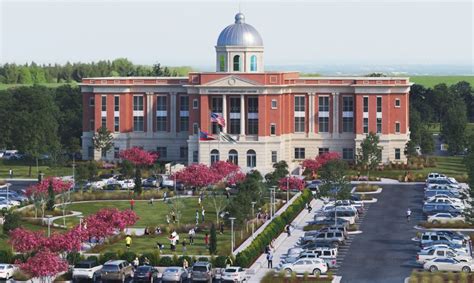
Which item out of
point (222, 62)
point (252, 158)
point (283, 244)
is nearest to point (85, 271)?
point (283, 244)

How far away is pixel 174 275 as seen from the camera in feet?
232

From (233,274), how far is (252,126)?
60552mm

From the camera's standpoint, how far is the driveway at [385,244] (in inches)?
2928

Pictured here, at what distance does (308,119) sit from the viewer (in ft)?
443

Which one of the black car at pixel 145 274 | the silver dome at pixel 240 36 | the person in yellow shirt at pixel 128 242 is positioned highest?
the silver dome at pixel 240 36

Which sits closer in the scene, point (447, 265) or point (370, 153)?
point (447, 265)

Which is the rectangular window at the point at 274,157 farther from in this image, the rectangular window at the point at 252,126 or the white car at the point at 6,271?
the white car at the point at 6,271

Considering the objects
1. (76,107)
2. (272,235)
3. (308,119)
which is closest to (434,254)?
(272,235)

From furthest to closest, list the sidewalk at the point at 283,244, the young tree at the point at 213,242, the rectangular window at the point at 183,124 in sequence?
the rectangular window at the point at 183,124, the young tree at the point at 213,242, the sidewalk at the point at 283,244

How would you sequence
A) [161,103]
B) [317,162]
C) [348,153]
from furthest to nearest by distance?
[161,103] → [348,153] → [317,162]

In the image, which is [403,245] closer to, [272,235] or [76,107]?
[272,235]

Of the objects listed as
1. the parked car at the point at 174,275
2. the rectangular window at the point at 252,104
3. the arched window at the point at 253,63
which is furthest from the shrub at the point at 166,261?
the arched window at the point at 253,63

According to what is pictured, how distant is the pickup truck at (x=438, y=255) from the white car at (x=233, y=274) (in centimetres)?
1198

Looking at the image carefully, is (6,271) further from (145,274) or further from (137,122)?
(137,122)
